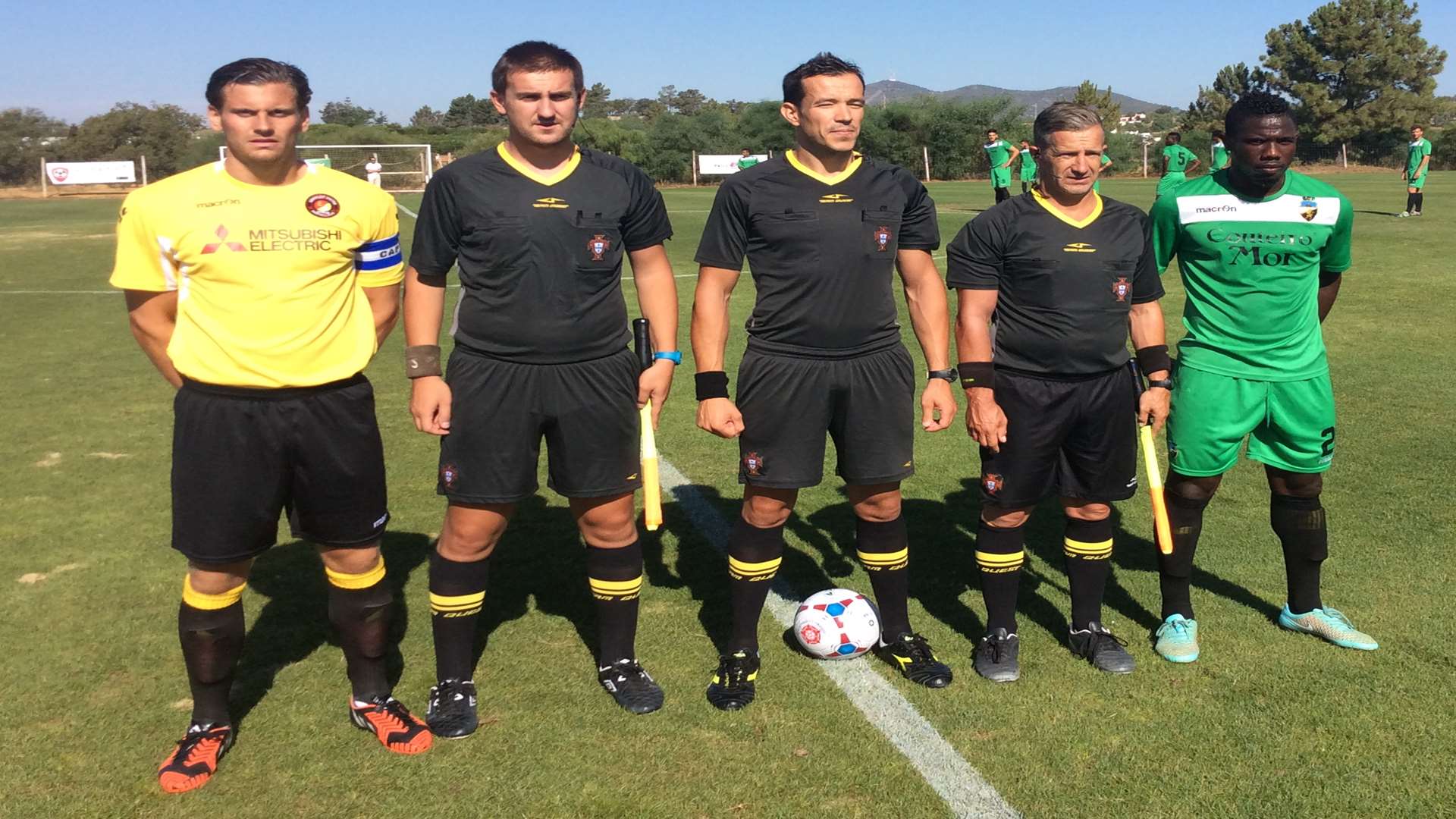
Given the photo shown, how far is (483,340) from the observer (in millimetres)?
3484

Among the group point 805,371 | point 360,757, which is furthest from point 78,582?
point 805,371

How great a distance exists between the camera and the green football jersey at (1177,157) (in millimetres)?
22094

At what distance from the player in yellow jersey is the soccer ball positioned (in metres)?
1.39

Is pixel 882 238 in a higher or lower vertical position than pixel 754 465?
higher

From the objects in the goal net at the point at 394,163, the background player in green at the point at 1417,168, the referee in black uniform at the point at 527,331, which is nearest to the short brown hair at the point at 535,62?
the referee in black uniform at the point at 527,331

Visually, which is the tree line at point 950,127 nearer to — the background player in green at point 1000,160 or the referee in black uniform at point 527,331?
the background player in green at point 1000,160

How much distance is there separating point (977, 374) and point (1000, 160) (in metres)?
22.3

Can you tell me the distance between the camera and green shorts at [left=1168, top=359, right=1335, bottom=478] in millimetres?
4086

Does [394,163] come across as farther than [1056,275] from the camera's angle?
Yes

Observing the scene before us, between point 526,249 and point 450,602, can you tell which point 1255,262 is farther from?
point 450,602

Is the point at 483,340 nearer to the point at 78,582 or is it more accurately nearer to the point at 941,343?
the point at 941,343

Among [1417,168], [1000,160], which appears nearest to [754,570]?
[1417,168]

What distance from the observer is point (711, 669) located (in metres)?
4.10

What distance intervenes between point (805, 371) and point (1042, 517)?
258 centimetres
